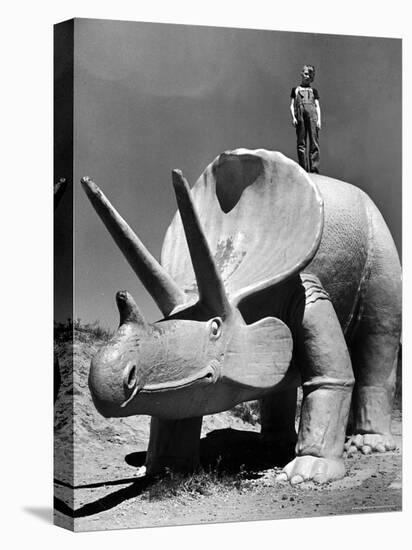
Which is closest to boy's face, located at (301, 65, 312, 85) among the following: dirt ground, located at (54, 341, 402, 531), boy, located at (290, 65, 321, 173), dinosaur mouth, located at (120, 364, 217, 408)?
boy, located at (290, 65, 321, 173)

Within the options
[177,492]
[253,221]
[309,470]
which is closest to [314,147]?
[253,221]

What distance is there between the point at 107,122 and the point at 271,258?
1558mm

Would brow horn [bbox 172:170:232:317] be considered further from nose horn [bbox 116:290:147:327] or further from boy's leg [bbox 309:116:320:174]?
boy's leg [bbox 309:116:320:174]

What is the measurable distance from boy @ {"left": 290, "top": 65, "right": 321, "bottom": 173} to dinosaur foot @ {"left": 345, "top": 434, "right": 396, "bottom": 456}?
2121mm

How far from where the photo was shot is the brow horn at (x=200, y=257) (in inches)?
377

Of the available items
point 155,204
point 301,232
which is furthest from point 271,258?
point 155,204

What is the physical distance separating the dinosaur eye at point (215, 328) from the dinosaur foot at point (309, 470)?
1321 mm

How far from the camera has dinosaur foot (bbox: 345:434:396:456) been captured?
37.8 feet

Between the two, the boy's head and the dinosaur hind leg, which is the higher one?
the boy's head

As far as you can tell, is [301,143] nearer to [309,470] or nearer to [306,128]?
[306,128]

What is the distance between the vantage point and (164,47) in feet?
34.3

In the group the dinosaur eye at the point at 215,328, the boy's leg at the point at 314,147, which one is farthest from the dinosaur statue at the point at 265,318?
the boy's leg at the point at 314,147

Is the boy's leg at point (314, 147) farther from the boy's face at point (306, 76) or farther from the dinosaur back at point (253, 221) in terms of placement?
the dinosaur back at point (253, 221)

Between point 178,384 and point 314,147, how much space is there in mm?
2636
